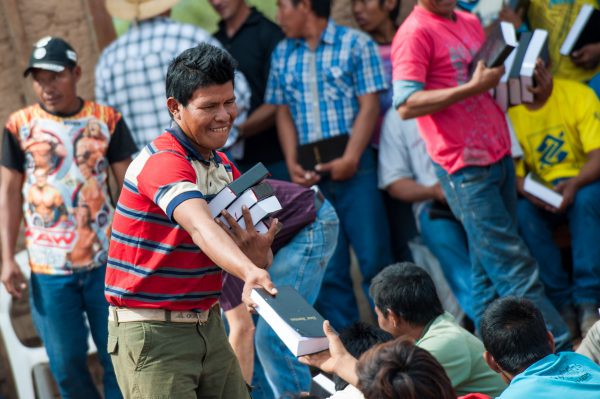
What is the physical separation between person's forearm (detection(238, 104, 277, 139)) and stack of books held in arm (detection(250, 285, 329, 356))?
312cm

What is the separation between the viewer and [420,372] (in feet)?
9.85

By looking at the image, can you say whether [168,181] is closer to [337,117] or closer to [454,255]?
[454,255]

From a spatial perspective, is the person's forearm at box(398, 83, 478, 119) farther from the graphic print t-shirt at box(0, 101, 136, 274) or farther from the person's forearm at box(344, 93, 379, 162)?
the graphic print t-shirt at box(0, 101, 136, 274)

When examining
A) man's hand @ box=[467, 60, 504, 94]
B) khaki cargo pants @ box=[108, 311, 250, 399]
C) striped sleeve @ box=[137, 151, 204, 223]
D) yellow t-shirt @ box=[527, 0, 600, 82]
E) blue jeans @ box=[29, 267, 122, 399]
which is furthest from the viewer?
yellow t-shirt @ box=[527, 0, 600, 82]

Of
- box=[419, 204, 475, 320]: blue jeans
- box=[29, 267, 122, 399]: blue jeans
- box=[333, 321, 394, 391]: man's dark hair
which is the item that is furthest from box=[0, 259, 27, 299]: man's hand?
box=[419, 204, 475, 320]: blue jeans

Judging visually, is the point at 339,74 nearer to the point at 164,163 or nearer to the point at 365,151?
the point at 365,151

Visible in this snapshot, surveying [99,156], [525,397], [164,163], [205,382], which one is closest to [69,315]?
[99,156]

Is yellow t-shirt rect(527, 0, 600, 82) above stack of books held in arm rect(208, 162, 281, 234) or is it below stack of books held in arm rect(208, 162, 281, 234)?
below

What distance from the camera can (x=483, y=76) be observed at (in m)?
4.88

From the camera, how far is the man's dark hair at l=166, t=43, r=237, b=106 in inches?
136

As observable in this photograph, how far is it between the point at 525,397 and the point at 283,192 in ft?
5.91

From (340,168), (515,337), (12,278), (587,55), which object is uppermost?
(587,55)

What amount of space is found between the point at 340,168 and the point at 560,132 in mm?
1310

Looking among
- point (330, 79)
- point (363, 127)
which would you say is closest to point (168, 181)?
point (363, 127)
